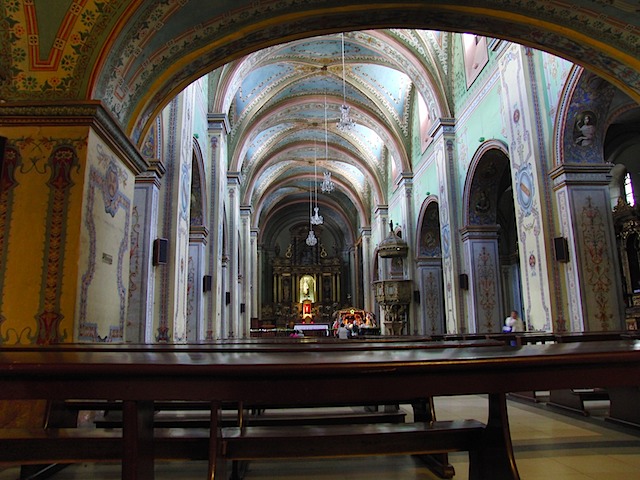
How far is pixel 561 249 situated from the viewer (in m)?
7.61

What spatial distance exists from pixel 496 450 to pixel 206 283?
905 cm

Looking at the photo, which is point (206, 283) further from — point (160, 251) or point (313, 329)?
point (313, 329)

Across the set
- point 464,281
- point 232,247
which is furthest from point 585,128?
point 232,247

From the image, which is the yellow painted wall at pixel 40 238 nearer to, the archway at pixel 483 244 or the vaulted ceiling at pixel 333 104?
the vaulted ceiling at pixel 333 104

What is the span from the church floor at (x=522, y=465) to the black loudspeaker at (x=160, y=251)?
4378mm

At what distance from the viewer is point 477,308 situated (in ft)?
36.9

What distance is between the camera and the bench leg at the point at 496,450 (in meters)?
1.99

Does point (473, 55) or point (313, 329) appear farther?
point (313, 329)

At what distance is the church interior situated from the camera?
14.8 ft

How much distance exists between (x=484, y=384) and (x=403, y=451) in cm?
66

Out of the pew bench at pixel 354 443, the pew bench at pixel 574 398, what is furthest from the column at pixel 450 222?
the pew bench at pixel 354 443

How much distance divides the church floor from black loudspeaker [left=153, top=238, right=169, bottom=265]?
438 cm

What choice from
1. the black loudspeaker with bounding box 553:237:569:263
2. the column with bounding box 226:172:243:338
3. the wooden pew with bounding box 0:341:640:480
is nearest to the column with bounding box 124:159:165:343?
the wooden pew with bounding box 0:341:640:480

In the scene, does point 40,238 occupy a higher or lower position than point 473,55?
lower
